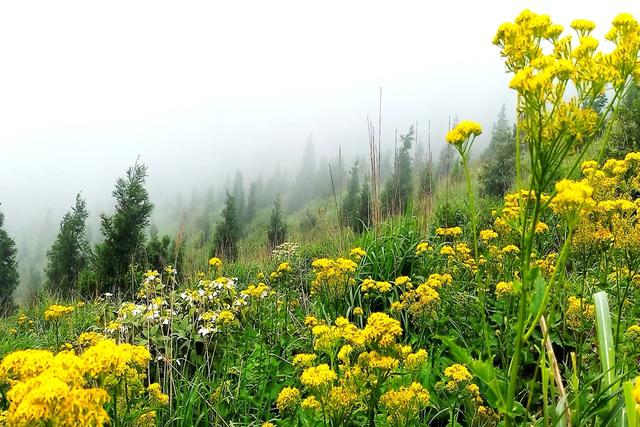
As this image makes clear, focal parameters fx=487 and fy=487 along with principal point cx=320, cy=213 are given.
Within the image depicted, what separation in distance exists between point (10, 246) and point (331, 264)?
40.3 metres

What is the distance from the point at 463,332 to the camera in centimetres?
363

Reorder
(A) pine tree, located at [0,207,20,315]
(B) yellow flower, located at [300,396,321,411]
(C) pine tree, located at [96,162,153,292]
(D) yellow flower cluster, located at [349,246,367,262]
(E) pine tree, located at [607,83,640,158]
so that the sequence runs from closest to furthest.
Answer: (B) yellow flower, located at [300,396,321,411]
(D) yellow flower cluster, located at [349,246,367,262]
(E) pine tree, located at [607,83,640,158]
(C) pine tree, located at [96,162,153,292]
(A) pine tree, located at [0,207,20,315]

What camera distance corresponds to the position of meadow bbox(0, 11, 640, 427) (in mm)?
1361

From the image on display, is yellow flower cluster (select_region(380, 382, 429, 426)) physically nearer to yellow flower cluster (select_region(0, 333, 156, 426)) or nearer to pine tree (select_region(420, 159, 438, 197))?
yellow flower cluster (select_region(0, 333, 156, 426))

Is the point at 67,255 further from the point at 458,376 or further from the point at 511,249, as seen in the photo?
the point at 458,376

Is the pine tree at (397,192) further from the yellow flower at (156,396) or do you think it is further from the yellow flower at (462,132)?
the yellow flower at (156,396)

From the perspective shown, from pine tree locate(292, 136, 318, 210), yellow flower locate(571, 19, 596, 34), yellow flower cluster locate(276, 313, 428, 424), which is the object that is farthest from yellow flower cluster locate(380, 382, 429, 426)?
pine tree locate(292, 136, 318, 210)

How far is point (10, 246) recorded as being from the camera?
3603cm

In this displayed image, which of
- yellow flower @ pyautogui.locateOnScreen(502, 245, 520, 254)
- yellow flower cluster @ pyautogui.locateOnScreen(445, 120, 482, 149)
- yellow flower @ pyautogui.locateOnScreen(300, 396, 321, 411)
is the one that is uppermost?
yellow flower cluster @ pyautogui.locateOnScreen(445, 120, 482, 149)

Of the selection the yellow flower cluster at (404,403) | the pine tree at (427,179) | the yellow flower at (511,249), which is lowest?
the yellow flower cluster at (404,403)

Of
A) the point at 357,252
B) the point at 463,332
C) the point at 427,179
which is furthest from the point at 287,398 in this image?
the point at 427,179

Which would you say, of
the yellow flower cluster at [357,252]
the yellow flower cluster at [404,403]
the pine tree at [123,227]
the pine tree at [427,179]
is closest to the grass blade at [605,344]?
the yellow flower cluster at [404,403]

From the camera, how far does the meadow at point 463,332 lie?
136cm

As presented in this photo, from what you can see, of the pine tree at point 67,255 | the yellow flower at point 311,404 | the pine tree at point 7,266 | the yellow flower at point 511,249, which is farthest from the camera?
Answer: the pine tree at point 7,266
